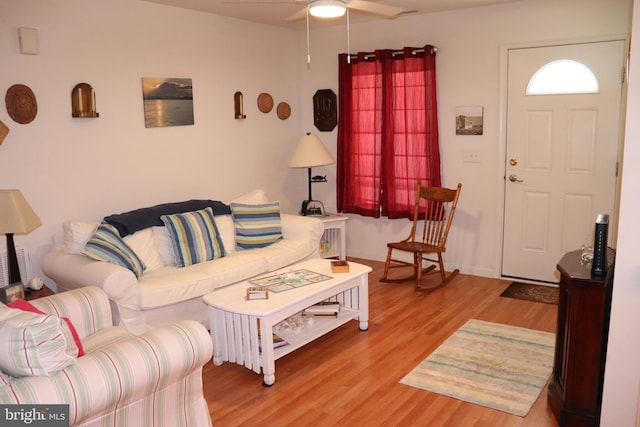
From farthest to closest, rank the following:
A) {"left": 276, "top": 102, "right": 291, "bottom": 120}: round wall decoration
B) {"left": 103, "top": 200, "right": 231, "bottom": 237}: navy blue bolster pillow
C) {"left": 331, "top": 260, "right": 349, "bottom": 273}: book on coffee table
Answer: {"left": 276, "top": 102, "right": 291, "bottom": 120}: round wall decoration
{"left": 103, "top": 200, "right": 231, "bottom": 237}: navy blue bolster pillow
{"left": 331, "top": 260, "right": 349, "bottom": 273}: book on coffee table

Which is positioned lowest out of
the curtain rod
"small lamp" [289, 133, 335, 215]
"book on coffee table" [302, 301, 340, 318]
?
"book on coffee table" [302, 301, 340, 318]

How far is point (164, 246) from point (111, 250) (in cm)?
61

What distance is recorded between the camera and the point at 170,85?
16.2ft

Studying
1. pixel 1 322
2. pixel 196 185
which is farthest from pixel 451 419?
pixel 196 185

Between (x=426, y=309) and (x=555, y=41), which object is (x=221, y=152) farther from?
(x=555, y=41)

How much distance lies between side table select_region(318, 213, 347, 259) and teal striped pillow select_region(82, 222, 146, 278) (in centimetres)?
216

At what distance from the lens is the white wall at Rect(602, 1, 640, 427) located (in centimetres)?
241

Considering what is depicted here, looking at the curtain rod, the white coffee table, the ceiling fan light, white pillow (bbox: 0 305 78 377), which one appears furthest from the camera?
the curtain rod

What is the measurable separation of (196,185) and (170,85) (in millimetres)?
921

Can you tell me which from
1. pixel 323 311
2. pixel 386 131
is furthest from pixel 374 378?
pixel 386 131

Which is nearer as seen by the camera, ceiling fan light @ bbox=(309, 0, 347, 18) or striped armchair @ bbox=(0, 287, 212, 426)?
striped armchair @ bbox=(0, 287, 212, 426)

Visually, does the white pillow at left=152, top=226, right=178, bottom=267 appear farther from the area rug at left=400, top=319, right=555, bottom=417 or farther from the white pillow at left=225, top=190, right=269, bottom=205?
the area rug at left=400, top=319, right=555, bottom=417

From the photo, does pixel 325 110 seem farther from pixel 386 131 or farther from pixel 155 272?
pixel 155 272

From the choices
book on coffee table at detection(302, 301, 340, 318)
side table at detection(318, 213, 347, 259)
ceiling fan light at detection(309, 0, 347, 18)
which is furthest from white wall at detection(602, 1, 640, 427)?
side table at detection(318, 213, 347, 259)
